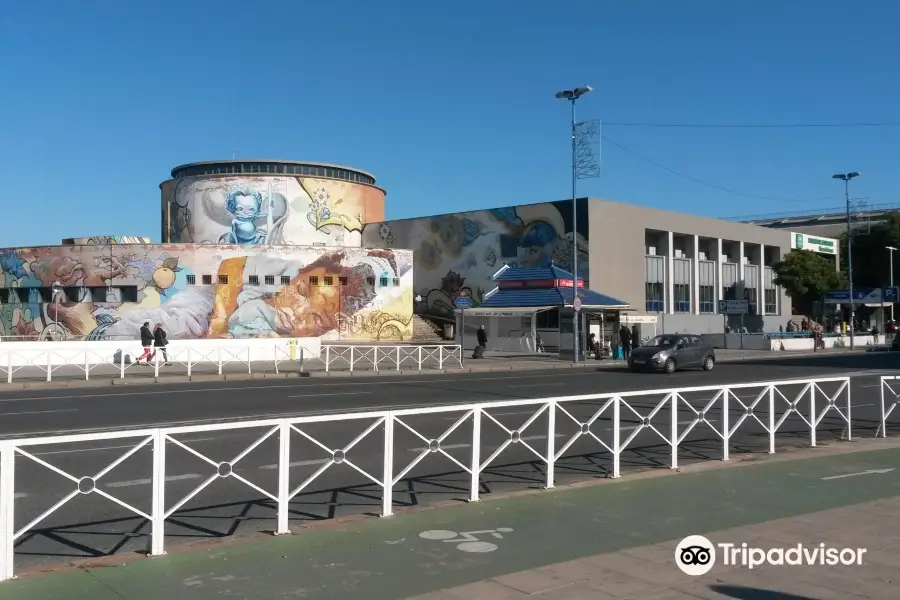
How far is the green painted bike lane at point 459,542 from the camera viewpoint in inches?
206

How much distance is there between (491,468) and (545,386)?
12616 mm

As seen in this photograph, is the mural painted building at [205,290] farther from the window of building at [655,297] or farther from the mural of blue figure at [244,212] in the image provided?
the window of building at [655,297]

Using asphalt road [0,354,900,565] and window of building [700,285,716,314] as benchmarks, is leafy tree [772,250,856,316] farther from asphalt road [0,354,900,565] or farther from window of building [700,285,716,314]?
asphalt road [0,354,900,565]

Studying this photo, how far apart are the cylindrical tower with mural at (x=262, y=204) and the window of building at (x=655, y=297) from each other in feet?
73.8

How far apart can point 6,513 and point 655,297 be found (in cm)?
4841

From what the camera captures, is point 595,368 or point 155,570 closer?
point 155,570

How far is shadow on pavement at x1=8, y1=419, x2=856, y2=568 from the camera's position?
6.47 metres

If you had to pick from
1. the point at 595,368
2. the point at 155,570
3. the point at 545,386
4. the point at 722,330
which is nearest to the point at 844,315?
the point at 722,330

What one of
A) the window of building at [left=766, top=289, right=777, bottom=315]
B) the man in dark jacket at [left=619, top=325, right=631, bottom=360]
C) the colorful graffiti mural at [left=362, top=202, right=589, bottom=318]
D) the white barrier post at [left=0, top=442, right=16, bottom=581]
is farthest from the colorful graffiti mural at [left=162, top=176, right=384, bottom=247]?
the white barrier post at [left=0, top=442, right=16, bottom=581]

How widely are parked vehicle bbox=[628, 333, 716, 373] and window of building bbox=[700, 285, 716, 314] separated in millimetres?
26243

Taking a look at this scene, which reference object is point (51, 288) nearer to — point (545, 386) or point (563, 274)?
point (563, 274)

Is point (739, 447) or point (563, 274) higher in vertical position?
point (563, 274)

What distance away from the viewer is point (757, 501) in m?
7.95

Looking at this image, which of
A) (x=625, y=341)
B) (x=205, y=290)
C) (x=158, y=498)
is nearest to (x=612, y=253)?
(x=625, y=341)
